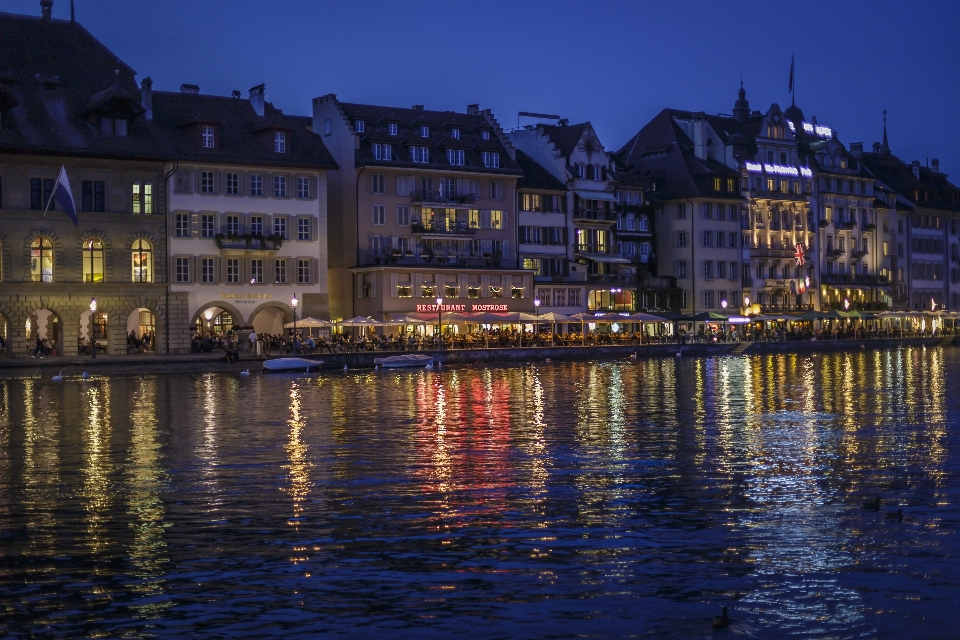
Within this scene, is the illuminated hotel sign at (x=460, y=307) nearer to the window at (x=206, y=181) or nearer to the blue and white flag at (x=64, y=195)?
the window at (x=206, y=181)

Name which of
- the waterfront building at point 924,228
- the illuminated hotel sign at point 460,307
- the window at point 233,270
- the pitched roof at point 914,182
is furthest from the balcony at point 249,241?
the pitched roof at point 914,182

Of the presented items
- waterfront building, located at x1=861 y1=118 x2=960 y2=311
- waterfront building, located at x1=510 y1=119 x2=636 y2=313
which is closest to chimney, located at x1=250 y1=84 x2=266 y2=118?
waterfront building, located at x1=510 y1=119 x2=636 y2=313

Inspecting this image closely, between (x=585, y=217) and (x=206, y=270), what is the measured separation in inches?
1280

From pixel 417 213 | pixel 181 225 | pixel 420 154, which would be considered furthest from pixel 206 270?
pixel 420 154

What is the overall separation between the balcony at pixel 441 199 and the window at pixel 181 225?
1673 centimetres

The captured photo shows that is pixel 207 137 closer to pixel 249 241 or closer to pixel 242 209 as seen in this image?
pixel 242 209

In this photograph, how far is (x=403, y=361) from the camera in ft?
241

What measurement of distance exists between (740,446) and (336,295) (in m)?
59.0

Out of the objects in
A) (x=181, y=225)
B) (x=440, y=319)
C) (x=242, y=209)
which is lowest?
(x=440, y=319)

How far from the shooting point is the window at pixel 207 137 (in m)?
77.6

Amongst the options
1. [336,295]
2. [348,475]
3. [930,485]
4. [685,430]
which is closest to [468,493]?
[348,475]

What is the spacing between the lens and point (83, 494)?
23891mm

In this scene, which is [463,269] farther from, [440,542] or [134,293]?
[440,542]

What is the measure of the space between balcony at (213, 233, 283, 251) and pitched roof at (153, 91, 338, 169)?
4403 mm
